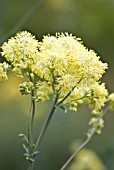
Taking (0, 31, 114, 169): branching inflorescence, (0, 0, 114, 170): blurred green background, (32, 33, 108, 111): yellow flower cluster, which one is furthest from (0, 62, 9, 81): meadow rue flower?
(0, 0, 114, 170): blurred green background

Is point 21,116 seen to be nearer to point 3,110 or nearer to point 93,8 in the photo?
point 3,110

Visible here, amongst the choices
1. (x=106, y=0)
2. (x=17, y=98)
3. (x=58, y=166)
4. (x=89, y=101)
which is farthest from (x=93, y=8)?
(x=89, y=101)

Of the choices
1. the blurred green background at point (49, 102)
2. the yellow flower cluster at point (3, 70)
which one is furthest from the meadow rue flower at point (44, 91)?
the blurred green background at point (49, 102)

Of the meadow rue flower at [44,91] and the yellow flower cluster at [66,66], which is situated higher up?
the yellow flower cluster at [66,66]

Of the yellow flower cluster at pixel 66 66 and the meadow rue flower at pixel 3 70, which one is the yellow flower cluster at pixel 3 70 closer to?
the meadow rue flower at pixel 3 70

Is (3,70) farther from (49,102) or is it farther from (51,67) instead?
(49,102)

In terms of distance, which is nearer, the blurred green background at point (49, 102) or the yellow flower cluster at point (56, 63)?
the yellow flower cluster at point (56, 63)
